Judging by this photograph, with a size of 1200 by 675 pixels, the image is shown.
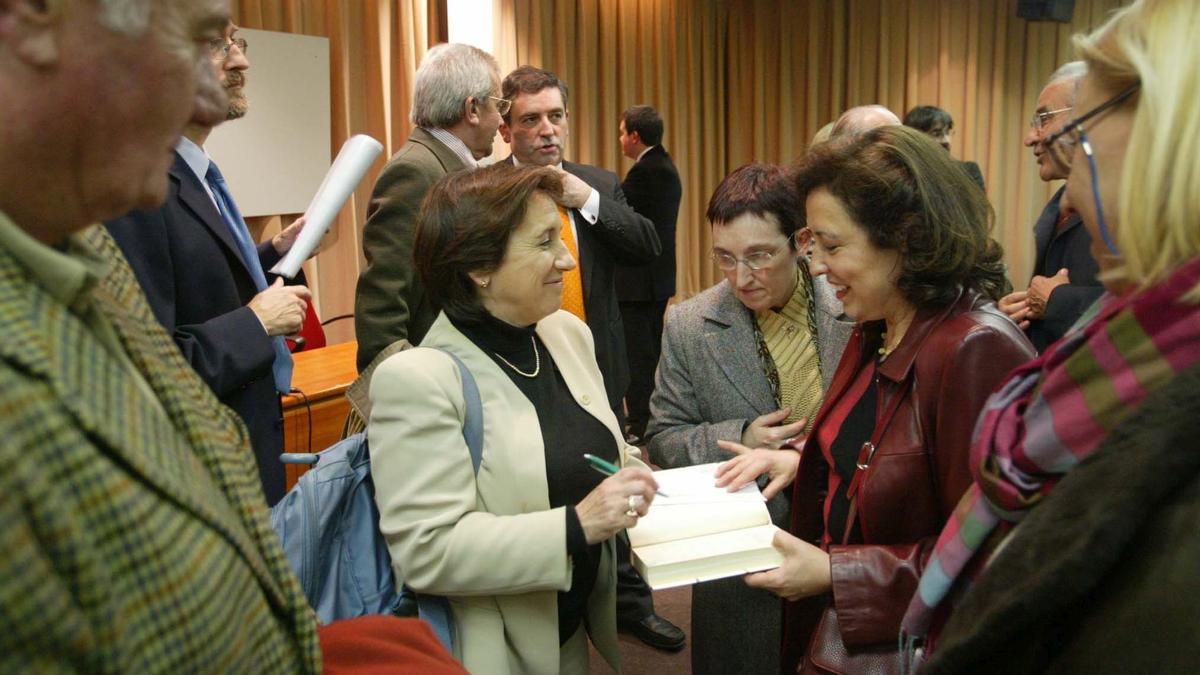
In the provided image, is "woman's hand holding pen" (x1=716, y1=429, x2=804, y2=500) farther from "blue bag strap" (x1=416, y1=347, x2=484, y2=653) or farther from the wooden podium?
the wooden podium

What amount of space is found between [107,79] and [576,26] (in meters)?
6.09

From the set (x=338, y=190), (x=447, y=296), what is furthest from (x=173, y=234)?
(x=447, y=296)

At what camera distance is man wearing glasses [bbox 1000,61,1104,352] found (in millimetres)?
2537

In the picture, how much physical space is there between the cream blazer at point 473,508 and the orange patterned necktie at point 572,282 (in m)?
1.21

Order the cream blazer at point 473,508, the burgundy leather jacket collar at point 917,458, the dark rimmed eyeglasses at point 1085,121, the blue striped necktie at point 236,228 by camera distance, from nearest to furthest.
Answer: the dark rimmed eyeglasses at point 1085,121 < the burgundy leather jacket collar at point 917,458 < the cream blazer at point 473,508 < the blue striped necktie at point 236,228

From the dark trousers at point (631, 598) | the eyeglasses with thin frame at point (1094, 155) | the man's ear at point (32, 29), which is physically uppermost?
the man's ear at point (32, 29)

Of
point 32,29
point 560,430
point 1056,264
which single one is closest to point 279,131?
point 560,430

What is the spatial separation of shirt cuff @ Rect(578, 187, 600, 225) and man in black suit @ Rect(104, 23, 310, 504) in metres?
1.19

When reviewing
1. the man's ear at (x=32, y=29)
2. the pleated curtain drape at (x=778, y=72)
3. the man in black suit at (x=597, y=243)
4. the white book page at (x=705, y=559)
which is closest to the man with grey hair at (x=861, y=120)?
the man in black suit at (x=597, y=243)

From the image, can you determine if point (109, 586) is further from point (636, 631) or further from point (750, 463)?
point (636, 631)

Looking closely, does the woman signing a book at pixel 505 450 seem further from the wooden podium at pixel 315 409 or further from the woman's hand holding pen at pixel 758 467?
the wooden podium at pixel 315 409

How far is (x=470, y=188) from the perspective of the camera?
1779 millimetres

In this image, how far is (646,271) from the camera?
17.6 feet

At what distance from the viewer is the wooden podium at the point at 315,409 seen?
111 inches
